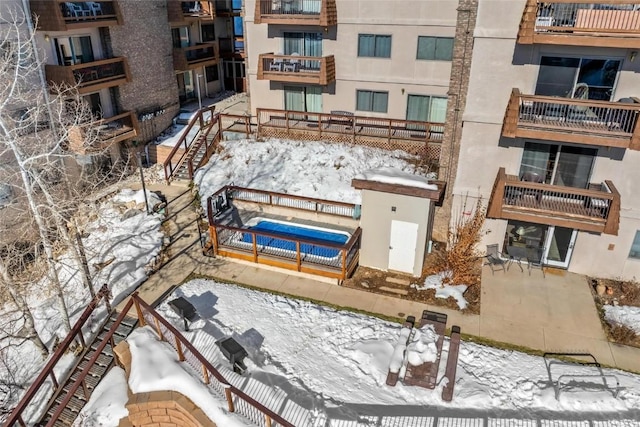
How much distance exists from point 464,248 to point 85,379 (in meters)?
11.5

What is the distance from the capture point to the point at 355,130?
2225 centimetres

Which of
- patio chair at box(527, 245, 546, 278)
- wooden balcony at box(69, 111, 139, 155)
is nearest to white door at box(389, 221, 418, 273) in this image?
patio chair at box(527, 245, 546, 278)

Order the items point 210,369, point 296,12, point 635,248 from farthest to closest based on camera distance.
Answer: point 296,12 < point 635,248 < point 210,369

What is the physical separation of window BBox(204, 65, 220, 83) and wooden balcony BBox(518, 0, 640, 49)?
939 inches

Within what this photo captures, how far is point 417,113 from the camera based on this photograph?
2259 centimetres

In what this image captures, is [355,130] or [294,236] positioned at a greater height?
[355,130]

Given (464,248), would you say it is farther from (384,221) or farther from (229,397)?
(229,397)

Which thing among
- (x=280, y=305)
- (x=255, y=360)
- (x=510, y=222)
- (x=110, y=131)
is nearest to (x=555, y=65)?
(x=510, y=222)

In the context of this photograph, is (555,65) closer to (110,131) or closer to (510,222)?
(510,222)

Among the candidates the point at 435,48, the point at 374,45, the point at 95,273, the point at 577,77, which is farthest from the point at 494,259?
the point at 95,273

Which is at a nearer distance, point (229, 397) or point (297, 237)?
point (229, 397)

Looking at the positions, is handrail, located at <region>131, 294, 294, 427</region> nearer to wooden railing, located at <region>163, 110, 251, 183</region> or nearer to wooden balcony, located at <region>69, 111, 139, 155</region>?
wooden railing, located at <region>163, 110, 251, 183</region>

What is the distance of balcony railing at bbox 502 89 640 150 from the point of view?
1232cm

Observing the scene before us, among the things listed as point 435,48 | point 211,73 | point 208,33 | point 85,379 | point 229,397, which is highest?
point 208,33
